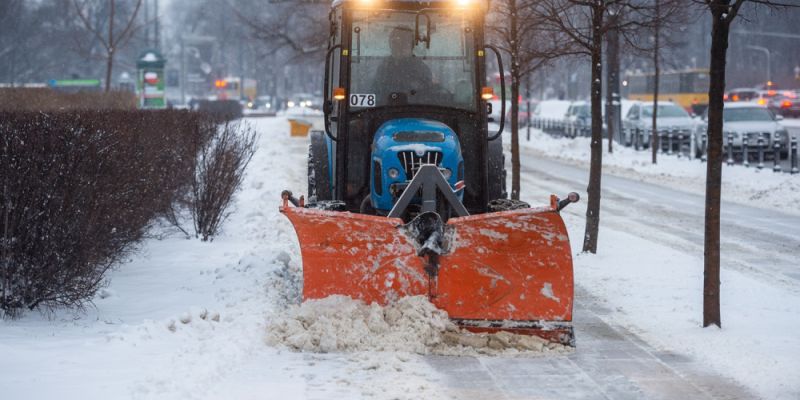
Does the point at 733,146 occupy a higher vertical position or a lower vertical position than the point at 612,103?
lower

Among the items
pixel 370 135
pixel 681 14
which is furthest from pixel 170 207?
pixel 681 14

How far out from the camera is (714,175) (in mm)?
9086

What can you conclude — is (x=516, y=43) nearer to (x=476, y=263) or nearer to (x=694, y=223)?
(x=694, y=223)

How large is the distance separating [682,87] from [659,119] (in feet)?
99.2

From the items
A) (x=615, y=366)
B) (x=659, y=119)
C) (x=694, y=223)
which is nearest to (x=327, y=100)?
(x=615, y=366)

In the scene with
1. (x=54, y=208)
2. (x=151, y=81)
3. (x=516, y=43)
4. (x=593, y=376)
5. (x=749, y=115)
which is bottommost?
(x=593, y=376)

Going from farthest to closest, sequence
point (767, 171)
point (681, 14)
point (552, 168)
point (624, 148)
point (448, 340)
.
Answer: point (624, 148)
point (552, 168)
point (767, 171)
point (681, 14)
point (448, 340)

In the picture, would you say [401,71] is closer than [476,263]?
No

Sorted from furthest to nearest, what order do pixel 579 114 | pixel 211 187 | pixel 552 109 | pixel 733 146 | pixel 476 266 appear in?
pixel 552 109, pixel 579 114, pixel 733 146, pixel 211 187, pixel 476 266

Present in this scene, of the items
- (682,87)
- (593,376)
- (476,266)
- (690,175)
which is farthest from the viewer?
(682,87)

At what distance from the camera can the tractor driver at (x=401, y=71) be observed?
10.8m

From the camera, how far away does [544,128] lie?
5634cm

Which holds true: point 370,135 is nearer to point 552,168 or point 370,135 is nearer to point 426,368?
point 426,368

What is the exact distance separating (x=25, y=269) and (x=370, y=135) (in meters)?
3.72
